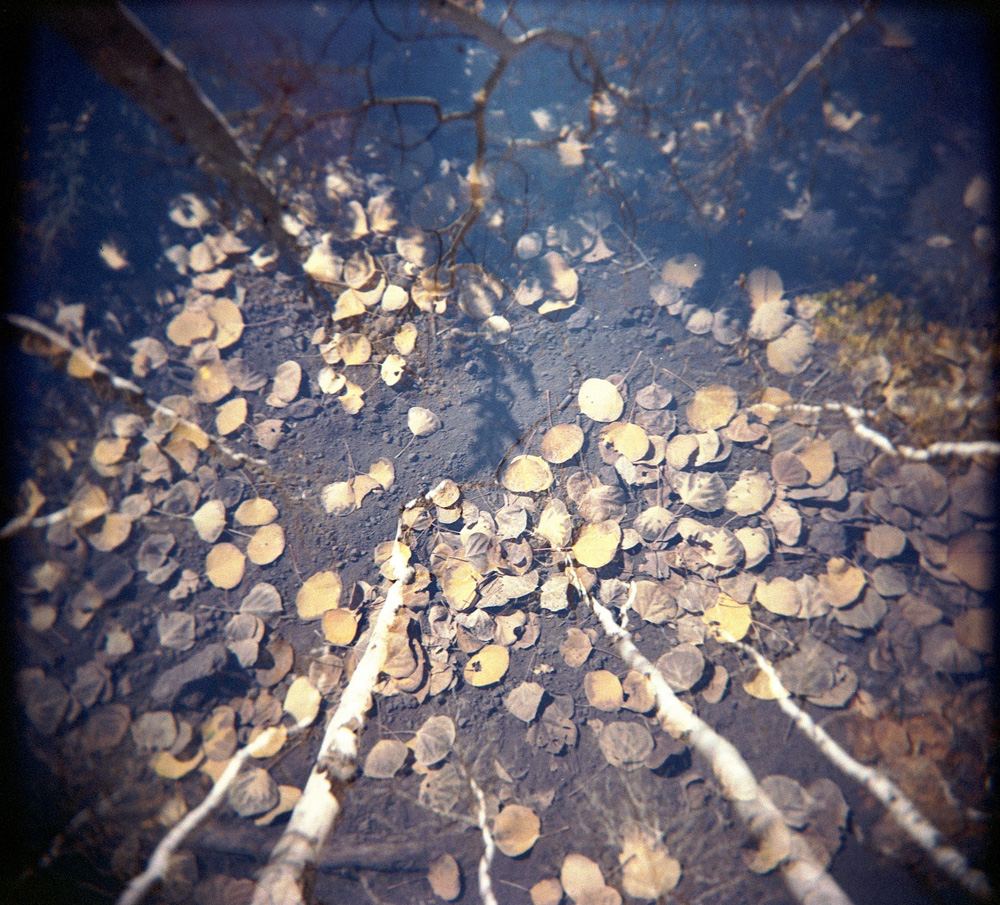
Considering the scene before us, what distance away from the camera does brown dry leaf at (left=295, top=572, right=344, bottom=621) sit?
1.09 metres

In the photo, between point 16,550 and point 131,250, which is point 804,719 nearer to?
point 16,550

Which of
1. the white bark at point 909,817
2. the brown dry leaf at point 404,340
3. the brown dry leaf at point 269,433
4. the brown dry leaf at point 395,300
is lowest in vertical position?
the white bark at point 909,817

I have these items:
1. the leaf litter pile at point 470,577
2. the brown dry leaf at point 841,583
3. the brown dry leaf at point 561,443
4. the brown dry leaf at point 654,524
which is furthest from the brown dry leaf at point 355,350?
the brown dry leaf at point 841,583

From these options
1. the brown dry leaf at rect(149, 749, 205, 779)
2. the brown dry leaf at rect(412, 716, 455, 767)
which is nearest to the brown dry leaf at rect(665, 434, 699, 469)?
the brown dry leaf at rect(412, 716, 455, 767)

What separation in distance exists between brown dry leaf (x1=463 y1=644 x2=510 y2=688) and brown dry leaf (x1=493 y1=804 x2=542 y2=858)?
287 mm

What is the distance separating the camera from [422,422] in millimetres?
1179

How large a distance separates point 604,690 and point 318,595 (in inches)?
29.8

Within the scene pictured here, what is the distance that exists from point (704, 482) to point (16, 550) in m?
1.77

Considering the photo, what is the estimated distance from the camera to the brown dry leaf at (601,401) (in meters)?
1.18

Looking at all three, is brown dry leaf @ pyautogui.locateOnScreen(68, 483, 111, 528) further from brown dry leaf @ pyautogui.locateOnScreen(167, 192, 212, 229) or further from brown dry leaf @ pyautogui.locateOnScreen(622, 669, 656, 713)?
brown dry leaf @ pyautogui.locateOnScreen(622, 669, 656, 713)

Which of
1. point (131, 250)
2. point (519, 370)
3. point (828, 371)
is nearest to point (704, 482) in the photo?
point (828, 371)

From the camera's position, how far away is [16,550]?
107cm

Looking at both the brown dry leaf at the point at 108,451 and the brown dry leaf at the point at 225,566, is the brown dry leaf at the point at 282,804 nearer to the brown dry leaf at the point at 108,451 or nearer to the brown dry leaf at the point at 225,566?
the brown dry leaf at the point at 225,566

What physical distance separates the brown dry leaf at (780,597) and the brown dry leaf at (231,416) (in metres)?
1.42
